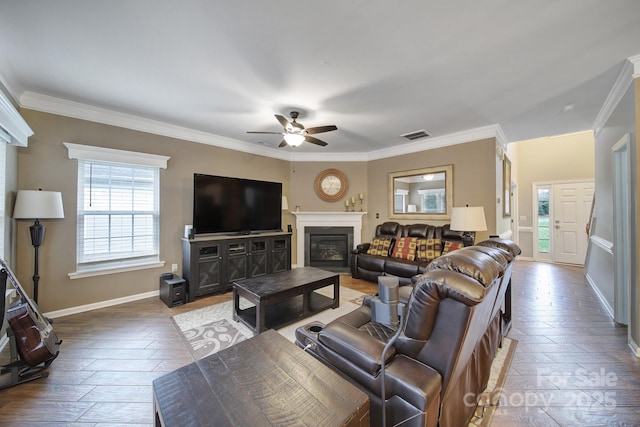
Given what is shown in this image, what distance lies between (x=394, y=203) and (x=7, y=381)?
5314mm

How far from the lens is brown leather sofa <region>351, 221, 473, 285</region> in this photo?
385cm

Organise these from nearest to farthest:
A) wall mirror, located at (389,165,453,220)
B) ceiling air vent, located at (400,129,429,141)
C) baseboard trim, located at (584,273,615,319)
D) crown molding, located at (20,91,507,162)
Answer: crown molding, located at (20,91,507,162), baseboard trim, located at (584,273,615,319), ceiling air vent, located at (400,129,429,141), wall mirror, located at (389,165,453,220)

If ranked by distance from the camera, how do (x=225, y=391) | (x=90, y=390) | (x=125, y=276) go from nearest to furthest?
(x=225, y=391) → (x=90, y=390) → (x=125, y=276)

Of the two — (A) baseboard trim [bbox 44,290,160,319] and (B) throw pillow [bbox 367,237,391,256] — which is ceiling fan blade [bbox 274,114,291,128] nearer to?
(B) throw pillow [bbox 367,237,391,256]

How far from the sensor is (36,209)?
2557mm

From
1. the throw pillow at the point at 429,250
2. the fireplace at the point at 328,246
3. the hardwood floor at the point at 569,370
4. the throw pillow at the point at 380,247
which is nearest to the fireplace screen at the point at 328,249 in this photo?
the fireplace at the point at 328,246

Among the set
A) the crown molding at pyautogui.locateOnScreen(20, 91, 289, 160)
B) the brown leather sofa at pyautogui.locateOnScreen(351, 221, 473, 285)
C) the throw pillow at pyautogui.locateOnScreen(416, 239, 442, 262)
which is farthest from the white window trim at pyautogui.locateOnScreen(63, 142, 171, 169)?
the throw pillow at pyautogui.locateOnScreen(416, 239, 442, 262)

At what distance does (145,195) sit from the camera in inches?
144

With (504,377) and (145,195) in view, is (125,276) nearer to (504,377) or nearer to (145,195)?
(145,195)

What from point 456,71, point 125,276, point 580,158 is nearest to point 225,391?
point 456,71

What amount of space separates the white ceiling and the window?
656mm

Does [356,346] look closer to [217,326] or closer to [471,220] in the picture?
[217,326]

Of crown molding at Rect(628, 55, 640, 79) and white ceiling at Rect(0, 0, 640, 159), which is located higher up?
white ceiling at Rect(0, 0, 640, 159)

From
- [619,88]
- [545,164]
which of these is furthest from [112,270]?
[545,164]
